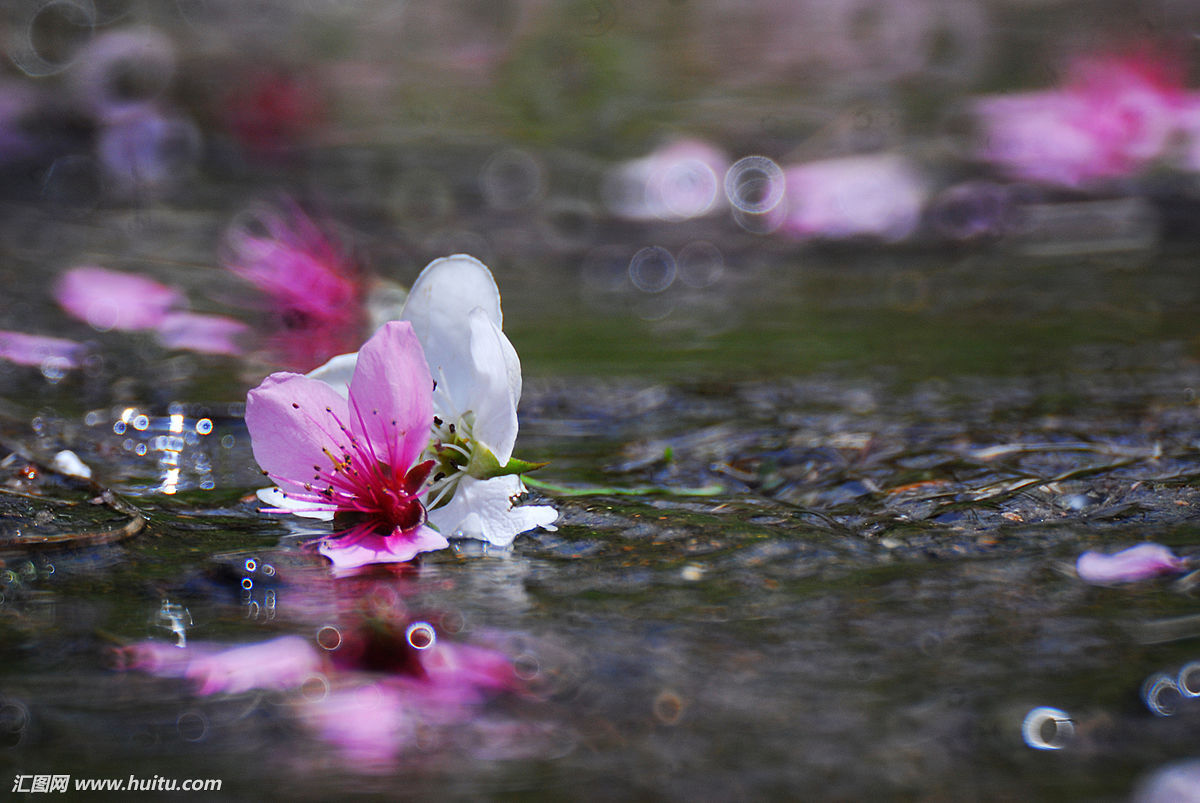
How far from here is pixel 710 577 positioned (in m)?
1.26

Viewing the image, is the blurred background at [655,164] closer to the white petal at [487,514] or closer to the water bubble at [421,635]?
the white petal at [487,514]

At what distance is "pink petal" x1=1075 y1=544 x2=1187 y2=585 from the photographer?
4.01ft

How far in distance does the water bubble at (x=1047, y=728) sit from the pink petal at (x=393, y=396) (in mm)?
675

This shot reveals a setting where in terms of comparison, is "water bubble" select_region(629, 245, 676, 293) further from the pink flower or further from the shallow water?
the pink flower

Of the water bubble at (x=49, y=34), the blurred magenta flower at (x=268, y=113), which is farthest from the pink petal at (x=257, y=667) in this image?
the water bubble at (x=49, y=34)

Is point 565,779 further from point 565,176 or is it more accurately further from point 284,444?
point 565,176

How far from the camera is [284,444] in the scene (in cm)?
134

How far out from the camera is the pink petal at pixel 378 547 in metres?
1.26

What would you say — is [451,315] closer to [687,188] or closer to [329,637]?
[329,637]

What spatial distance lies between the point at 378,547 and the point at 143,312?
1568mm

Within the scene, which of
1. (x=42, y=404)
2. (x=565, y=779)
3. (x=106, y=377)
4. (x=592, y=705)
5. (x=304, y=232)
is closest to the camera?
(x=565, y=779)

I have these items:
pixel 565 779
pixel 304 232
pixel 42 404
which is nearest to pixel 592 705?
pixel 565 779

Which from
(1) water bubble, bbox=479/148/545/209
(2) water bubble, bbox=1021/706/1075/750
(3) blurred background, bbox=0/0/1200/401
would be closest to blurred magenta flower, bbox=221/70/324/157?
(3) blurred background, bbox=0/0/1200/401

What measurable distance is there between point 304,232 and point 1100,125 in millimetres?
2422
